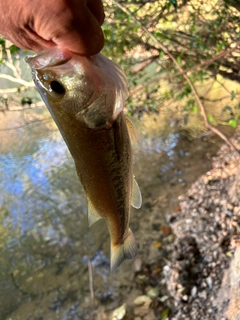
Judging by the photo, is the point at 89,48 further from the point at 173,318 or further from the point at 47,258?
the point at 47,258

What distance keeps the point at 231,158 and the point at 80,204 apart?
7.21ft

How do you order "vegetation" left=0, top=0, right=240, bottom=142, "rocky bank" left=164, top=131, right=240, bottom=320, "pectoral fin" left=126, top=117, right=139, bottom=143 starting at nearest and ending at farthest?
1. "pectoral fin" left=126, top=117, right=139, bottom=143
2. "rocky bank" left=164, top=131, right=240, bottom=320
3. "vegetation" left=0, top=0, right=240, bottom=142

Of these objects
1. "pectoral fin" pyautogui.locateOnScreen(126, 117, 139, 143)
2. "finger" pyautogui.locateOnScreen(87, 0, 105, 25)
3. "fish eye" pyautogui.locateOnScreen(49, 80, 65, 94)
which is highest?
"finger" pyautogui.locateOnScreen(87, 0, 105, 25)

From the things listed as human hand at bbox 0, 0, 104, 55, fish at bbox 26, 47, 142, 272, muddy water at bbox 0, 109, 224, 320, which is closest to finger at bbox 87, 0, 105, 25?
human hand at bbox 0, 0, 104, 55

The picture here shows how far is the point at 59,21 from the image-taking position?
798 mm

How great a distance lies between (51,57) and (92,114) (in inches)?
8.0

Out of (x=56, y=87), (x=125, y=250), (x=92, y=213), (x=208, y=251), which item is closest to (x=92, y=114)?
(x=56, y=87)

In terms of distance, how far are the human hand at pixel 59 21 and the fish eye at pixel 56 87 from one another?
10cm

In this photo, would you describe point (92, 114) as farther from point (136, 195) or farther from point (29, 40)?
point (136, 195)

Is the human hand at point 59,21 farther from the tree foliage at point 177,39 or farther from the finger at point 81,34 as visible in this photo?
the tree foliage at point 177,39

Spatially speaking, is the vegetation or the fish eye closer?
the fish eye

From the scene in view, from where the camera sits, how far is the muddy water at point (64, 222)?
151 inches

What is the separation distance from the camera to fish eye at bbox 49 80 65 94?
976mm

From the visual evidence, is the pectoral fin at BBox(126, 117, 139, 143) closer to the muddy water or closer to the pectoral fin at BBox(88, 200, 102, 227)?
the pectoral fin at BBox(88, 200, 102, 227)
